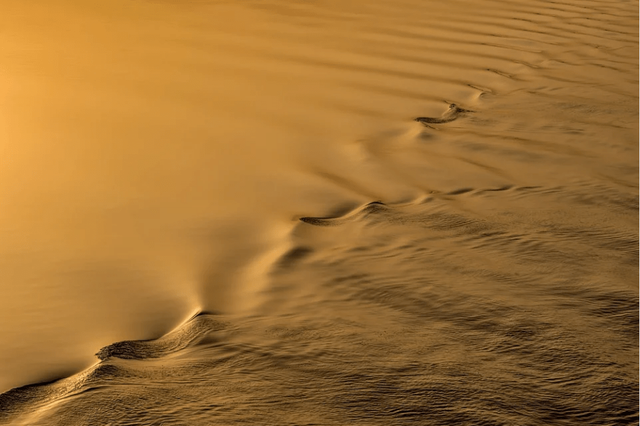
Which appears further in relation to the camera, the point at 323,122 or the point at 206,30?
the point at 206,30

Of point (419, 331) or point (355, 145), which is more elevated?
point (355, 145)

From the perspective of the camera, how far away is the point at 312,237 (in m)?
1.77

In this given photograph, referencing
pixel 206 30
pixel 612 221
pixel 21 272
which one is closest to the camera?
pixel 21 272

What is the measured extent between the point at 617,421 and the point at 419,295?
0.46 meters

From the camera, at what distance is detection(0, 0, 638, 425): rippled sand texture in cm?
115

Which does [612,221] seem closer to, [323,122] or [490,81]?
[323,122]

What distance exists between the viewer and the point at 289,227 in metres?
1.85

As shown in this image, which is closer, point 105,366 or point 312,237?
point 105,366

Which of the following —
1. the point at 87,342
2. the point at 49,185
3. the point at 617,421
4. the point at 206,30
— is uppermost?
the point at 206,30

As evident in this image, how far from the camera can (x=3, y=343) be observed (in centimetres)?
131

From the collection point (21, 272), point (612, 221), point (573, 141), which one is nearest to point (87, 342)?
point (21, 272)

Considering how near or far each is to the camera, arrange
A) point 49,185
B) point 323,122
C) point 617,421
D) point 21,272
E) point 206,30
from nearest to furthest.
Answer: point 617,421
point 21,272
point 49,185
point 323,122
point 206,30

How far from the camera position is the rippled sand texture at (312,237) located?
1146mm

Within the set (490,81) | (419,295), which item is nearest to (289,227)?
(419,295)
